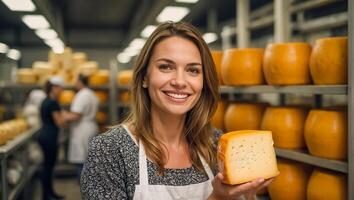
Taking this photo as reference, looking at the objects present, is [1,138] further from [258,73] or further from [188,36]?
[188,36]

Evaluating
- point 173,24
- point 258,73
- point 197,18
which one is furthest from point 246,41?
point 197,18

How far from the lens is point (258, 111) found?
2.31 meters

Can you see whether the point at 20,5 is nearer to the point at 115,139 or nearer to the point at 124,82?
the point at 124,82

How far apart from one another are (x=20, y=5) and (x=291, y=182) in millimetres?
3303

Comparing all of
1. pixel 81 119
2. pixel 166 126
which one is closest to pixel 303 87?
pixel 166 126

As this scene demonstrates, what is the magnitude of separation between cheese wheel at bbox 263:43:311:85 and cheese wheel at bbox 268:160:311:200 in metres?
0.46

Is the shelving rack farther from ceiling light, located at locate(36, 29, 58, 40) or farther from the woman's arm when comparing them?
ceiling light, located at locate(36, 29, 58, 40)

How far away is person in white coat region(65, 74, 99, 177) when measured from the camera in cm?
483

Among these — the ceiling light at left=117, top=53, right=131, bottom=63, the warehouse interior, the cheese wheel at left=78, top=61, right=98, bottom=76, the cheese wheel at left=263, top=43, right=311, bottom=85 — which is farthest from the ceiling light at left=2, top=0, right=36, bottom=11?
the ceiling light at left=117, top=53, right=131, bottom=63

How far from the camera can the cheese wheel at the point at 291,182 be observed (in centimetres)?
199

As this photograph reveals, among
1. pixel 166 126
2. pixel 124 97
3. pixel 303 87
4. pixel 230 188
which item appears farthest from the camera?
pixel 124 97

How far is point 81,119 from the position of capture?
4.95 m

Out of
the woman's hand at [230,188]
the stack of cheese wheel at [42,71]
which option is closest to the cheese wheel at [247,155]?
the woman's hand at [230,188]

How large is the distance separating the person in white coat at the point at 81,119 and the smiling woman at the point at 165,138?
3.57 m
